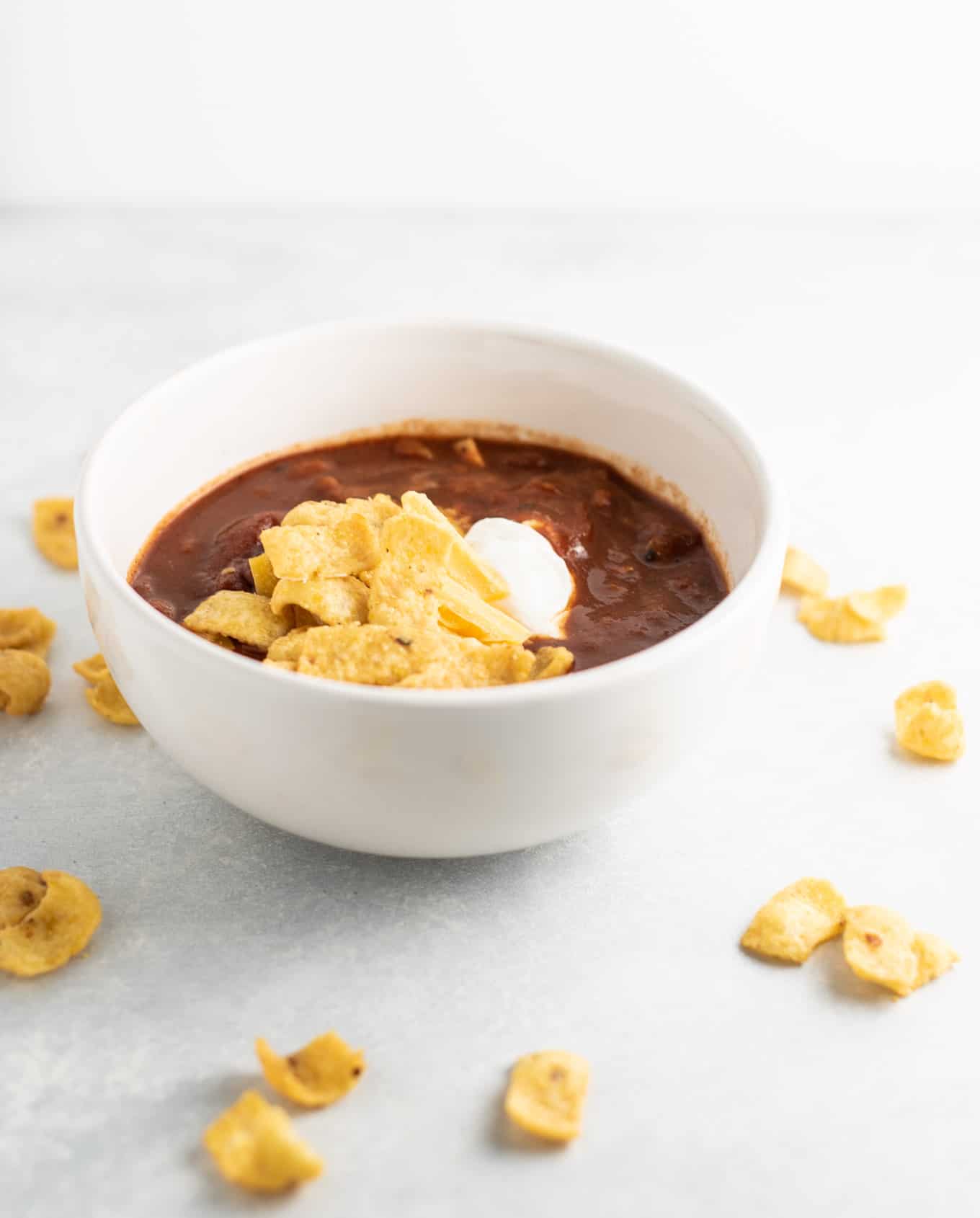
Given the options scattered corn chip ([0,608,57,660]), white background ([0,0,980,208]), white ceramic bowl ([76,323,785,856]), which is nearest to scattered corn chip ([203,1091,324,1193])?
white ceramic bowl ([76,323,785,856])

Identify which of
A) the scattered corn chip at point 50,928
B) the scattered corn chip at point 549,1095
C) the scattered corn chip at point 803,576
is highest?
the scattered corn chip at point 803,576

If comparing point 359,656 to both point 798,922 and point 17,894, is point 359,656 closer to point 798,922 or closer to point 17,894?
point 17,894

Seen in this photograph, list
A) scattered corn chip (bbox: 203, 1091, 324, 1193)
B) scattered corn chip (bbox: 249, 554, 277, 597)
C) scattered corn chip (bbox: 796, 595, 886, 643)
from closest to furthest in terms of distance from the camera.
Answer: scattered corn chip (bbox: 203, 1091, 324, 1193) < scattered corn chip (bbox: 249, 554, 277, 597) < scattered corn chip (bbox: 796, 595, 886, 643)

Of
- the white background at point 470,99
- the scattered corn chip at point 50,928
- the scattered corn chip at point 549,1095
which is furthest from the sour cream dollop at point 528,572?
the white background at point 470,99

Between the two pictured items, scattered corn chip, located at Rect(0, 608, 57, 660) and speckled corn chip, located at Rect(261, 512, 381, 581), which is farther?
→ scattered corn chip, located at Rect(0, 608, 57, 660)

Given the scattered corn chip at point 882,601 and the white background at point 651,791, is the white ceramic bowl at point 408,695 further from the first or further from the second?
the scattered corn chip at point 882,601

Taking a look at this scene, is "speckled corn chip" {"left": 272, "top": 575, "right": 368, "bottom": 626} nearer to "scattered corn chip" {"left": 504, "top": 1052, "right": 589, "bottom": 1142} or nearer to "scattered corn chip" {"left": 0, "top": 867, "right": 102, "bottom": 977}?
"scattered corn chip" {"left": 0, "top": 867, "right": 102, "bottom": 977}

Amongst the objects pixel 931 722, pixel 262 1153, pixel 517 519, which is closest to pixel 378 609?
pixel 517 519
